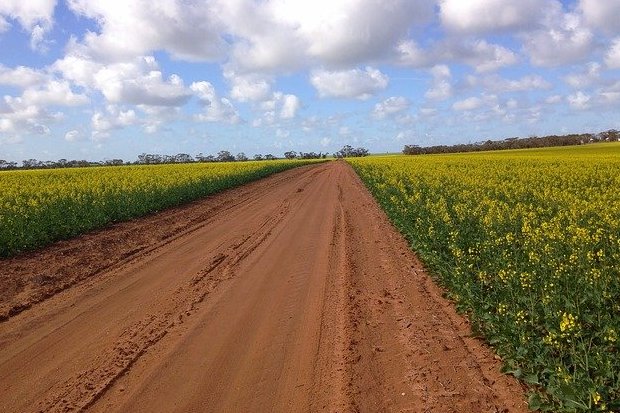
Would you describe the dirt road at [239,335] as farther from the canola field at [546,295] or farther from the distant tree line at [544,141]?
the distant tree line at [544,141]

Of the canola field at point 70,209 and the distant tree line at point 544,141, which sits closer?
the canola field at point 70,209

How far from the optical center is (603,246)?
8.16 meters

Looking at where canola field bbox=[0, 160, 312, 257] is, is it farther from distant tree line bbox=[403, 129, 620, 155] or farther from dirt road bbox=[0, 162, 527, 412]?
distant tree line bbox=[403, 129, 620, 155]

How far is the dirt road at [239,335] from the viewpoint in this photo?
199 inches

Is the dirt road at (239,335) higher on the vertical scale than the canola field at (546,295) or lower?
lower

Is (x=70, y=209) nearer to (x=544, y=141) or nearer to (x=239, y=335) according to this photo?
(x=239, y=335)

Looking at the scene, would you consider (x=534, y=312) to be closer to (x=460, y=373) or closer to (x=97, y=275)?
(x=460, y=373)

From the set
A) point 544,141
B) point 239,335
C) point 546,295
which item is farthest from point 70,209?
point 544,141

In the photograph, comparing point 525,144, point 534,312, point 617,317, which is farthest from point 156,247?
point 525,144

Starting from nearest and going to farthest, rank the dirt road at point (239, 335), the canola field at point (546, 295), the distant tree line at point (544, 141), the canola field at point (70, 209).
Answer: the canola field at point (546, 295) < the dirt road at point (239, 335) < the canola field at point (70, 209) < the distant tree line at point (544, 141)

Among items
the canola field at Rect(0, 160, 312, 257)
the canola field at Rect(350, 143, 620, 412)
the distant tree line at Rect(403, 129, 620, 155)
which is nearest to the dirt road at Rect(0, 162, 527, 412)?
the canola field at Rect(350, 143, 620, 412)

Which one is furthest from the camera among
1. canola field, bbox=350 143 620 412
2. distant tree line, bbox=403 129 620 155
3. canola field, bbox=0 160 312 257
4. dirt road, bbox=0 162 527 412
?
distant tree line, bbox=403 129 620 155

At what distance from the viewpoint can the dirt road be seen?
5.05 meters

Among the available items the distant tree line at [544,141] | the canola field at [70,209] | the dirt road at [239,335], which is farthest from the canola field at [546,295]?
the distant tree line at [544,141]
